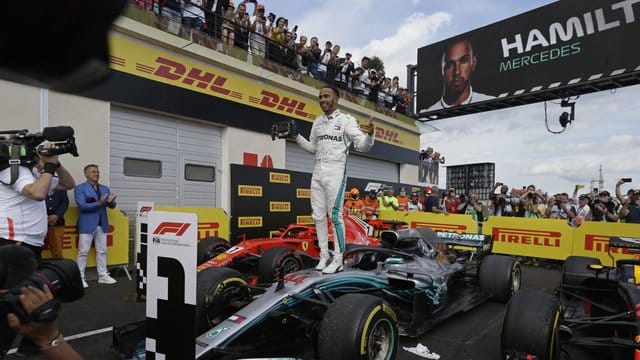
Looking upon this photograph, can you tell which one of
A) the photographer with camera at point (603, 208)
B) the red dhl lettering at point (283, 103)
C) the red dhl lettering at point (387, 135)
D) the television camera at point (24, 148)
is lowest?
the photographer with camera at point (603, 208)

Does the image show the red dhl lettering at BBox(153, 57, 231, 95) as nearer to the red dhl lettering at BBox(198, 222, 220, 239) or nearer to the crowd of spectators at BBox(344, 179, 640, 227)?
the red dhl lettering at BBox(198, 222, 220, 239)

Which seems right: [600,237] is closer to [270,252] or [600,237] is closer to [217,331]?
[270,252]

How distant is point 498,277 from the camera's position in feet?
16.5

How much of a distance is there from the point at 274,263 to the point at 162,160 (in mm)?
4740

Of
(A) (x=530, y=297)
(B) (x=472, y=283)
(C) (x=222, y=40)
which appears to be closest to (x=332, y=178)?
(A) (x=530, y=297)

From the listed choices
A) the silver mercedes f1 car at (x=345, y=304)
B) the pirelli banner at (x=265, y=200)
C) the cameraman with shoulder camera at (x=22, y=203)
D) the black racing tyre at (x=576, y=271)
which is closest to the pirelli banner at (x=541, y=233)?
the pirelli banner at (x=265, y=200)

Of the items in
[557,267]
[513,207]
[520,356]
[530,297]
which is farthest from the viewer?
[513,207]

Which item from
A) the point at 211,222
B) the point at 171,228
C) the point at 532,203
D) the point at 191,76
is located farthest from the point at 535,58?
the point at 171,228

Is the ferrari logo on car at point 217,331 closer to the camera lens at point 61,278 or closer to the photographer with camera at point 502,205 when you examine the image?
the camera lens at point 61,278

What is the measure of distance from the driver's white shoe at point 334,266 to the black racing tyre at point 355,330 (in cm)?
71

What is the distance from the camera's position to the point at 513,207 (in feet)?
33.1

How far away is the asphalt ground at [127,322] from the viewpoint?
345cm

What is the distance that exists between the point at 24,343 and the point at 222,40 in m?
8.51

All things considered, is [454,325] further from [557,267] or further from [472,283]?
[557,267]
